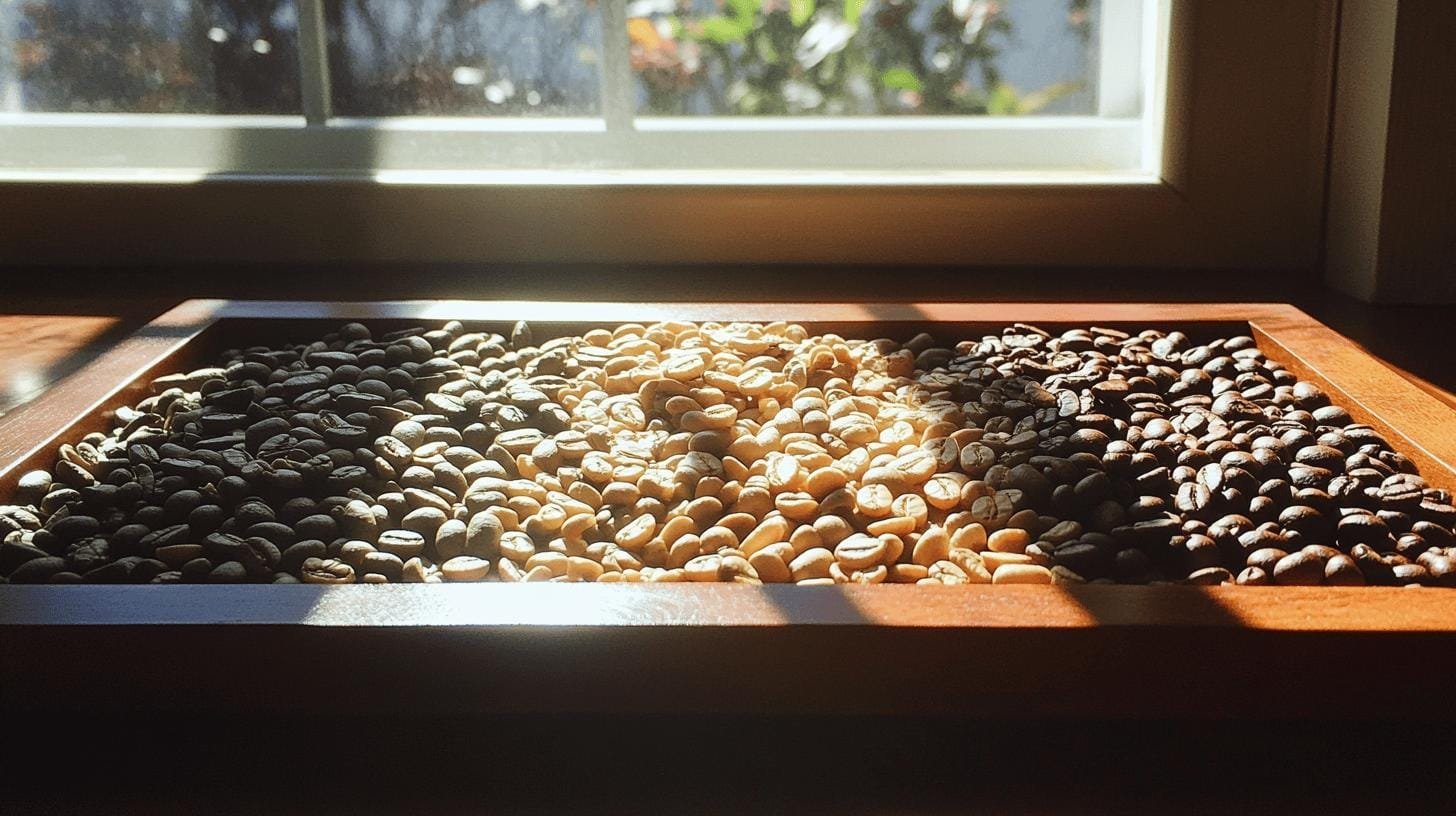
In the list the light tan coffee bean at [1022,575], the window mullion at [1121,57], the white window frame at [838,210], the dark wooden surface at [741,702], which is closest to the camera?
the dark wooden surface at [741,702]

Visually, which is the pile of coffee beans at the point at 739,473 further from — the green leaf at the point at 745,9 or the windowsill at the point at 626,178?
the green leaf at the point at 745,9

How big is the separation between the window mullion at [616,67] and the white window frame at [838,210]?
4.7 inches

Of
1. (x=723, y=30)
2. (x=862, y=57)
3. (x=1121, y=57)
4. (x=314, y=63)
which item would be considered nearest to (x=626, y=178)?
(x=723, y=30)

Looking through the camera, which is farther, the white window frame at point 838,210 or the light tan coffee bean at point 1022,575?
the white window frame at point 838,210

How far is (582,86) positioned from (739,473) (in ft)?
4.62

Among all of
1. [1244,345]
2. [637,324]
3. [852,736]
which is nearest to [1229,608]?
[852,736]

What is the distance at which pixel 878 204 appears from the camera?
225cm

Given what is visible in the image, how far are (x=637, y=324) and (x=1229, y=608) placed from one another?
0.96m

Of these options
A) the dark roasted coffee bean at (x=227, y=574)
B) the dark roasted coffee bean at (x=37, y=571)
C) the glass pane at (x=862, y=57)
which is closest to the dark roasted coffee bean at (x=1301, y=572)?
the dark roasted coffee bean at (x=227, y=574)

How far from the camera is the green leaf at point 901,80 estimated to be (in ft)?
8.01

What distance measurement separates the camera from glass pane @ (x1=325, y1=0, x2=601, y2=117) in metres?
2.42

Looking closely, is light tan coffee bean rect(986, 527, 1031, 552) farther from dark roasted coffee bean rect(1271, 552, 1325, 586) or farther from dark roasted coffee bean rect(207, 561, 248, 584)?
dark roasted coffee bean rect(207, 561, 248, 584)

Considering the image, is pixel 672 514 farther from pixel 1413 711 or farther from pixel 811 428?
pixel 1413 711

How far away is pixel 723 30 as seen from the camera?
8.02ft
